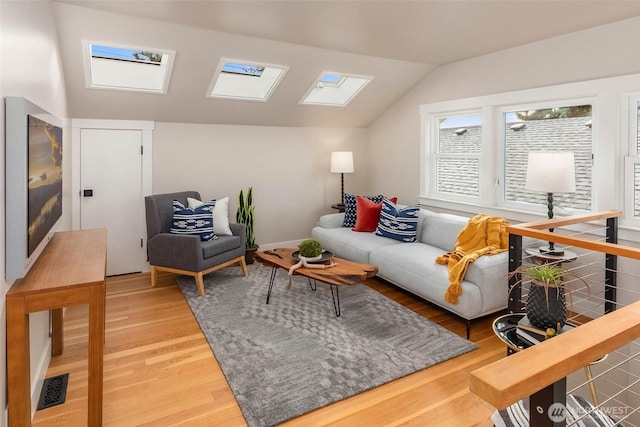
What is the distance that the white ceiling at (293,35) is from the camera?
2963 millimetres

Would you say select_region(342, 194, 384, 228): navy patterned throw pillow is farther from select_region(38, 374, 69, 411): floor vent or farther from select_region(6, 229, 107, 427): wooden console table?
select_region(38, 374, 69, 411): floor vent

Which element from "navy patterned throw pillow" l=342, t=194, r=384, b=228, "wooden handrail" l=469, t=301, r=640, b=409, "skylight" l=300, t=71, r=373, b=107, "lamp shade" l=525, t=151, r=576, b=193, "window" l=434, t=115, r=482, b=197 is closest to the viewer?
"wooden handrail" l=469, t=301, r=640, b=409

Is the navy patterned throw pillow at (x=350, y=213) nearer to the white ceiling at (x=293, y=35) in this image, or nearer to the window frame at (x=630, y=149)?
the white ceiling at (x=293, y=35)

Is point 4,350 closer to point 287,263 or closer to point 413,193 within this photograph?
point 287,263

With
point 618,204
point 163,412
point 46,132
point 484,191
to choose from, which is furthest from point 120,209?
point 618,204

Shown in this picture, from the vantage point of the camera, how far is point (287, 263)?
3.54 meters

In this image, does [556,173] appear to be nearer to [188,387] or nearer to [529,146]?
[529,146]

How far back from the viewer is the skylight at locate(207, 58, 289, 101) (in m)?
4.29

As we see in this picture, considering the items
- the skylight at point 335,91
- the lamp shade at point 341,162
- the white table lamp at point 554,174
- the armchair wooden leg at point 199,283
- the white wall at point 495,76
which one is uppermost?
the skylight at point 335,91

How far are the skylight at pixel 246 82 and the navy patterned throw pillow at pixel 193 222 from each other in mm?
1250

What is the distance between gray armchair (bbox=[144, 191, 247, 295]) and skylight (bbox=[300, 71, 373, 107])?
6.32 feet

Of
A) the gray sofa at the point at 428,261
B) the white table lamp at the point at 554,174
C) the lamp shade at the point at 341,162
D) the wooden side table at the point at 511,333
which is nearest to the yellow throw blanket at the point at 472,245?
the gray sofa at the point at 428,261

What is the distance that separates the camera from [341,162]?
534cm

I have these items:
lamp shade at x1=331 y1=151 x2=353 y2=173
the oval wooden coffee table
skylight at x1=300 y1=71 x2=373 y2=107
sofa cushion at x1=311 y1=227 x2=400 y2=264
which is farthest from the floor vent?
lamp shade at x1=331 y1=151 x2=353 y2=173
